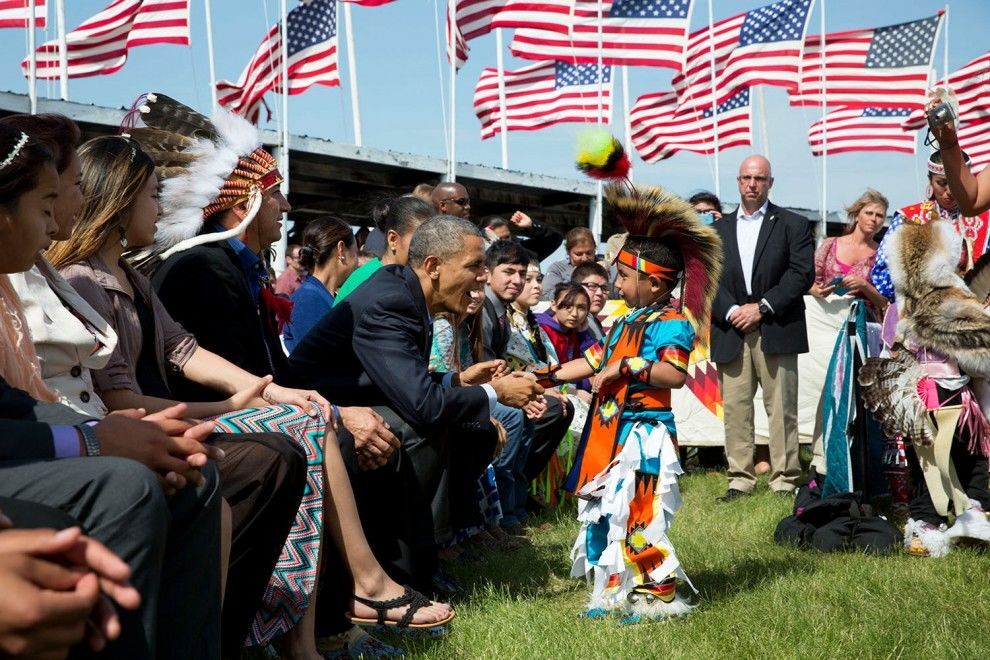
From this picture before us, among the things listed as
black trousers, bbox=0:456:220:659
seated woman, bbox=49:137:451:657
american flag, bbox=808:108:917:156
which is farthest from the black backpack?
american flag, bbox=808:108:917:156

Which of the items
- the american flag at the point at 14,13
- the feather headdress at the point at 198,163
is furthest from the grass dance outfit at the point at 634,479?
the american flag at the point at 14,13

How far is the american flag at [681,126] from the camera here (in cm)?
1705

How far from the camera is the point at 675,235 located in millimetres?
4695

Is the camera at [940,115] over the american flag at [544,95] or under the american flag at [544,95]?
under

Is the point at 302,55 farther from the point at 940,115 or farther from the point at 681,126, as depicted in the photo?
the point at 940,115

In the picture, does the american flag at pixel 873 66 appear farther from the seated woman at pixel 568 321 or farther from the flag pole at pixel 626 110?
the seated woman at pixel 568 321

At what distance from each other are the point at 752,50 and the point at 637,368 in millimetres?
13201

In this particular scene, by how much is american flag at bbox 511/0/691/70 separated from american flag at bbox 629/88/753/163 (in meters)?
1.87

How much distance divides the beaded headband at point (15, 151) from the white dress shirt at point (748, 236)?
582cm

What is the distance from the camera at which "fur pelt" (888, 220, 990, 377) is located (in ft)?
17.0

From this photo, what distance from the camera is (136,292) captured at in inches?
148

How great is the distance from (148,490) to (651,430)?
2.82 metres

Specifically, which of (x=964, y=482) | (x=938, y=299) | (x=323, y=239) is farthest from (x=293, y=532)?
(x=323, y=239)

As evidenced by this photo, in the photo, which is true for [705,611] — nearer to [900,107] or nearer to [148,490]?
[148,490]
